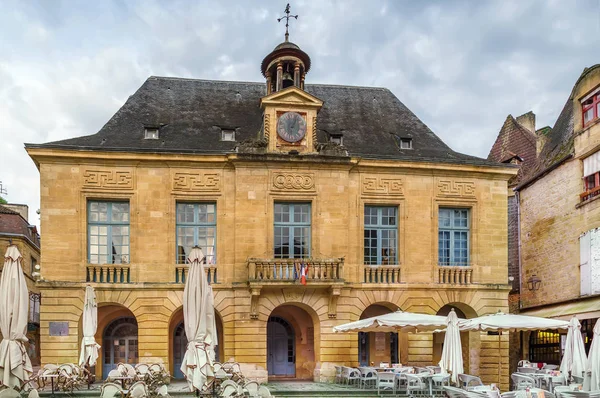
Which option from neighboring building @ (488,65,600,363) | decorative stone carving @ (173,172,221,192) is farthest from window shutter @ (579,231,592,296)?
decorative stone carving @ (173,172,221,192)

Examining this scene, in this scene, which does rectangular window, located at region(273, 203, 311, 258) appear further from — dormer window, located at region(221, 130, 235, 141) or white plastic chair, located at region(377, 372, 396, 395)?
white plastic chair, located at region(377, 372, 396, 395)

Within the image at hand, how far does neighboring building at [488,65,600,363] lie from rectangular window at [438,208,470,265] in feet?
11.9

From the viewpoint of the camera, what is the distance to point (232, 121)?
22312mm

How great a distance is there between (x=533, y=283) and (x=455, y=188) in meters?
6.04

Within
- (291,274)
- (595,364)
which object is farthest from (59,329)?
(595,364)

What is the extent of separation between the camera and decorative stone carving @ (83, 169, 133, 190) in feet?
64.7

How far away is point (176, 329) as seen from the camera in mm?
21562

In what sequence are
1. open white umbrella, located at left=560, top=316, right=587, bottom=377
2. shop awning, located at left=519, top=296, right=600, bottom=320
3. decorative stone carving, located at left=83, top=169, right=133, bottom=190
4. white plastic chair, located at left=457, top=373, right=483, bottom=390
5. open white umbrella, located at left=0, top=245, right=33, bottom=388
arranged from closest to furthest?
open white umbrella, located at left=0, top=245, right=33, bottom=388
open white umbrella, located at left=560, top=316, right=587, bottom=377
white plastic chair, located at left=457, top=373, right=483, bottom=390
shop awning, located at left=519, top=296, right=600, bottom=320
decorative stone carving, located at left=83, top=169, right=133, bottom=190

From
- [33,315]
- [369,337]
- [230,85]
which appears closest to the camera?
[369,337]

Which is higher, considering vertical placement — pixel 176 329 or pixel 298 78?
pixel 298 78

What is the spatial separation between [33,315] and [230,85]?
18542mm

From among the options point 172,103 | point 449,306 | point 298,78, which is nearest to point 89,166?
point 172,103

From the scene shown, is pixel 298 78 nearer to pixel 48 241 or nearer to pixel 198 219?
pixel 198 219

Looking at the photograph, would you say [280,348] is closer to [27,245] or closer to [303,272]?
[303,272]
